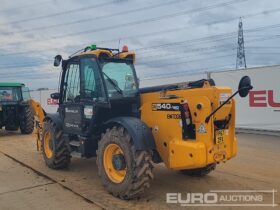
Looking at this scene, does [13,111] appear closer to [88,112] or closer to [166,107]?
[88,112]

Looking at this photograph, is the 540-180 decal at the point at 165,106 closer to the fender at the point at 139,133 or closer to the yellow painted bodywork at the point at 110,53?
the fender at the point at 139,133

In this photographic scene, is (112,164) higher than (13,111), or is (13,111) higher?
(13,111)

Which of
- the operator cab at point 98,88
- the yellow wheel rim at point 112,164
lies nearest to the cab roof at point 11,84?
the operator cab at point 98,88

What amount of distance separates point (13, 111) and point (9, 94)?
0.95 m

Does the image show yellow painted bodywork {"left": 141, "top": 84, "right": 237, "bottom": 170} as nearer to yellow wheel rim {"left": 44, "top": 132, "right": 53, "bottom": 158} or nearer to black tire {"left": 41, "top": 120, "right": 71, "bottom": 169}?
black tire {"left": 41, "top": 120, "right": 71, "bottom": 169}

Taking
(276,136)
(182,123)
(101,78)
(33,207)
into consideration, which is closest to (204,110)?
(182,123)

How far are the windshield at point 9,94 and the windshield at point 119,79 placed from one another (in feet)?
29.1

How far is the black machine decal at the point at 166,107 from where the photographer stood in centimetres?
552

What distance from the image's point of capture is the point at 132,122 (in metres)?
5.73

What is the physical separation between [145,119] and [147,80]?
1106 centimetres

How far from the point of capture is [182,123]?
5.38 m

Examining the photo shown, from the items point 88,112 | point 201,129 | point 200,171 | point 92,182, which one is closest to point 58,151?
point 92,182

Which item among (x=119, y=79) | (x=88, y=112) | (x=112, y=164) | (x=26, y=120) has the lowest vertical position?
(x=112, y=164)
